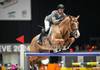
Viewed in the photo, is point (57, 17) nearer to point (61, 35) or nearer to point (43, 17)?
point (61, 35)

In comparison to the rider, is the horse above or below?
below

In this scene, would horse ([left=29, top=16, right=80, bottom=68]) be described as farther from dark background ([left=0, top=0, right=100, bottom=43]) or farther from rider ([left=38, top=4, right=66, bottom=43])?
dark background ([left=0, top=0, right=100, bottom=43])

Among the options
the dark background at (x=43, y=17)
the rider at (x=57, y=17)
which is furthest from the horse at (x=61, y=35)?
the dark background at (x=43, y=17)

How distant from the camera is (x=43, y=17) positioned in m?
5.28

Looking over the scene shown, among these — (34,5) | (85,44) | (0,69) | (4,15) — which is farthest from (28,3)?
(0,69)

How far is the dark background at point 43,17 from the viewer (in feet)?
17.2

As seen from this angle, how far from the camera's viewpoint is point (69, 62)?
2.25m

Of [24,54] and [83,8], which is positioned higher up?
[83,8]

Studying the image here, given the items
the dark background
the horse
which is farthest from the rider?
the dark background

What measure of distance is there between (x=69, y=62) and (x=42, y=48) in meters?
0.40

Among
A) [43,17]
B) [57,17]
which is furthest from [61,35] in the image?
[43,17]

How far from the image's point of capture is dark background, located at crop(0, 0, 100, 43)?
17.2 feet

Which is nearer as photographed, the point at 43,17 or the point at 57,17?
the point at 57,17

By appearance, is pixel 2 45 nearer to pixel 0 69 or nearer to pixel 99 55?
pixel 0 69
